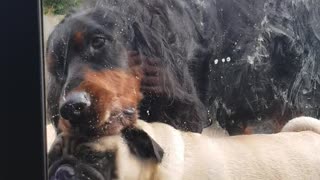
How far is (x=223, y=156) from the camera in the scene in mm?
2391

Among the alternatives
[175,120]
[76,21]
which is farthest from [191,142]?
[76,21]

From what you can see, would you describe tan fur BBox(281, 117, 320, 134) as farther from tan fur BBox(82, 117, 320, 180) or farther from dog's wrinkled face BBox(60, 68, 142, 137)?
dog's wrinkled face BBox(60, 68, 142, 137)

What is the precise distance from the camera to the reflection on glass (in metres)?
2.13

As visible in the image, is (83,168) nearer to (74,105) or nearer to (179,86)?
(74,105)

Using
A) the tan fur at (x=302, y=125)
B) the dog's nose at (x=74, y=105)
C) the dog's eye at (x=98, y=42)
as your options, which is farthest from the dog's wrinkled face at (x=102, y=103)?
the tan fur at (x=302, y=125)

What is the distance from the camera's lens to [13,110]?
204 cm

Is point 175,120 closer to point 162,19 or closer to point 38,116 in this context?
point 162,19

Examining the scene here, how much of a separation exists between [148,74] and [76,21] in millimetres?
352

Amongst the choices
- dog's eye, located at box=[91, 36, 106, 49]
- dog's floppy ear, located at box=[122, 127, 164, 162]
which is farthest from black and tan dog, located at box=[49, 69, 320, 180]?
dog's eye, located at box=[91, 36, 106, 49]

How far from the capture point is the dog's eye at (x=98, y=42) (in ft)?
7.03

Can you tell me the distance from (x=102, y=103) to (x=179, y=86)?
34 centimetres

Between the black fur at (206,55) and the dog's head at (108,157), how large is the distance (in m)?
0.11

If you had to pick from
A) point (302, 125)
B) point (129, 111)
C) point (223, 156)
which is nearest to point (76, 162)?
point (129, 111)

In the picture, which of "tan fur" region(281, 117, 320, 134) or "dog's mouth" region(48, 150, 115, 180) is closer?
"dog's mouth" region(48, 150, 115, 180)
